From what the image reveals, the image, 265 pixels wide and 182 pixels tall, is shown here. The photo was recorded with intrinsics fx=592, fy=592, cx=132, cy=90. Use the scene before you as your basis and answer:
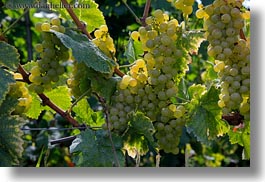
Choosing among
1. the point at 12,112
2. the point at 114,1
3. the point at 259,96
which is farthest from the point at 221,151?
the point at 12,112

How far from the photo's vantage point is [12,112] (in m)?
0.85

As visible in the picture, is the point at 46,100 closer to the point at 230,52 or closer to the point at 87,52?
the point at 87,52

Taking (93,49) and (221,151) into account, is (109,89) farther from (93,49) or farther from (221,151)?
(221,151)

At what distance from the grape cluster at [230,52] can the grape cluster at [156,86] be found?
0.06 metres

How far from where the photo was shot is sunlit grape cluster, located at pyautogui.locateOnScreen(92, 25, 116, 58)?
2.80 feet

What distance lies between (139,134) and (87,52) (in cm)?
14

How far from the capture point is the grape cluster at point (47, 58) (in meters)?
0.82

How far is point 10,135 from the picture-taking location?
0.82 metres

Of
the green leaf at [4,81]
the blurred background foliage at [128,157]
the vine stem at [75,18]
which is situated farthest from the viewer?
the blurred background foliage at [128,157]

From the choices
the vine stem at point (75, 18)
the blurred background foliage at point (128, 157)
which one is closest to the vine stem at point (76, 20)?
the vine stem at point (75, 18)

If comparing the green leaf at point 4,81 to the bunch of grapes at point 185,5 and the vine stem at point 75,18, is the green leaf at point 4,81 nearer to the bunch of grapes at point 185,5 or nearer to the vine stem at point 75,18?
the vine stem at point 75,18

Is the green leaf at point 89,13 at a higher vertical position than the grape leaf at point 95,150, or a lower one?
higher

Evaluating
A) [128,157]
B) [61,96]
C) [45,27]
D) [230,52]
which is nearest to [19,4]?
[45,27]

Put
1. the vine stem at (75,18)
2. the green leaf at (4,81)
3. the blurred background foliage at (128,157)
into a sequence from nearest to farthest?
the green leaf at (4,81), the vine stem at (75,18), the blurred background foliage at (128,157)
